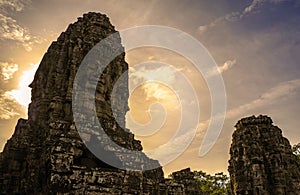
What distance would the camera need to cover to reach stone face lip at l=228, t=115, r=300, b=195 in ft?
72.9

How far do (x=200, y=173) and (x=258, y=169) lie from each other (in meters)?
24.2

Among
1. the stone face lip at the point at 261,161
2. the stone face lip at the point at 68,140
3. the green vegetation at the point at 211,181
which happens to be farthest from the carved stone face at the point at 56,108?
the green vegetation at the point at 211,181

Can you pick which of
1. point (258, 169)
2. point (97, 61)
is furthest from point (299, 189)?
point (97, 61)

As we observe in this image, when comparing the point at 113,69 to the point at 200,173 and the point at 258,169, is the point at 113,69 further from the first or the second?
the point at 200,173

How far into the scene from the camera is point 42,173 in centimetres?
1145

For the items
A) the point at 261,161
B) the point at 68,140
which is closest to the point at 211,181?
the point at 261,161

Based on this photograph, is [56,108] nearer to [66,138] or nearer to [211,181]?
[66,138]

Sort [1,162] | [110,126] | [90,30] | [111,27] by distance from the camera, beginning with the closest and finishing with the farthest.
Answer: [1,162] < [110,126] < [90,30] < [111,27]

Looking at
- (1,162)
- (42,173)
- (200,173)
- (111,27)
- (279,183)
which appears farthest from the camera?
(200,173)

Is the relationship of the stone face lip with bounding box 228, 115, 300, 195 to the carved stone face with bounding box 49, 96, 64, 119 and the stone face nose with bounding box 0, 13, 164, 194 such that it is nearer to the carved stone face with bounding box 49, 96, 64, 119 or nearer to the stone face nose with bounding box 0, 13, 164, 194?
the stone face nose with bounding box 0, 13, 164, 194

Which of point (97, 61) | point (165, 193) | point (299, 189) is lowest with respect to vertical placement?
point (165, 193)

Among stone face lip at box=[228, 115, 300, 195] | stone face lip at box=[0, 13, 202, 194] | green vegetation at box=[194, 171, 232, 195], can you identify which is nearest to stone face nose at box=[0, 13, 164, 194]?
stone face lip at box=[0, 13, 202, 194]

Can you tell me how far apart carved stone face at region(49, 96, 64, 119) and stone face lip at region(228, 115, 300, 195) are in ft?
50.1

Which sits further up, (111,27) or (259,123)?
(111,27)
